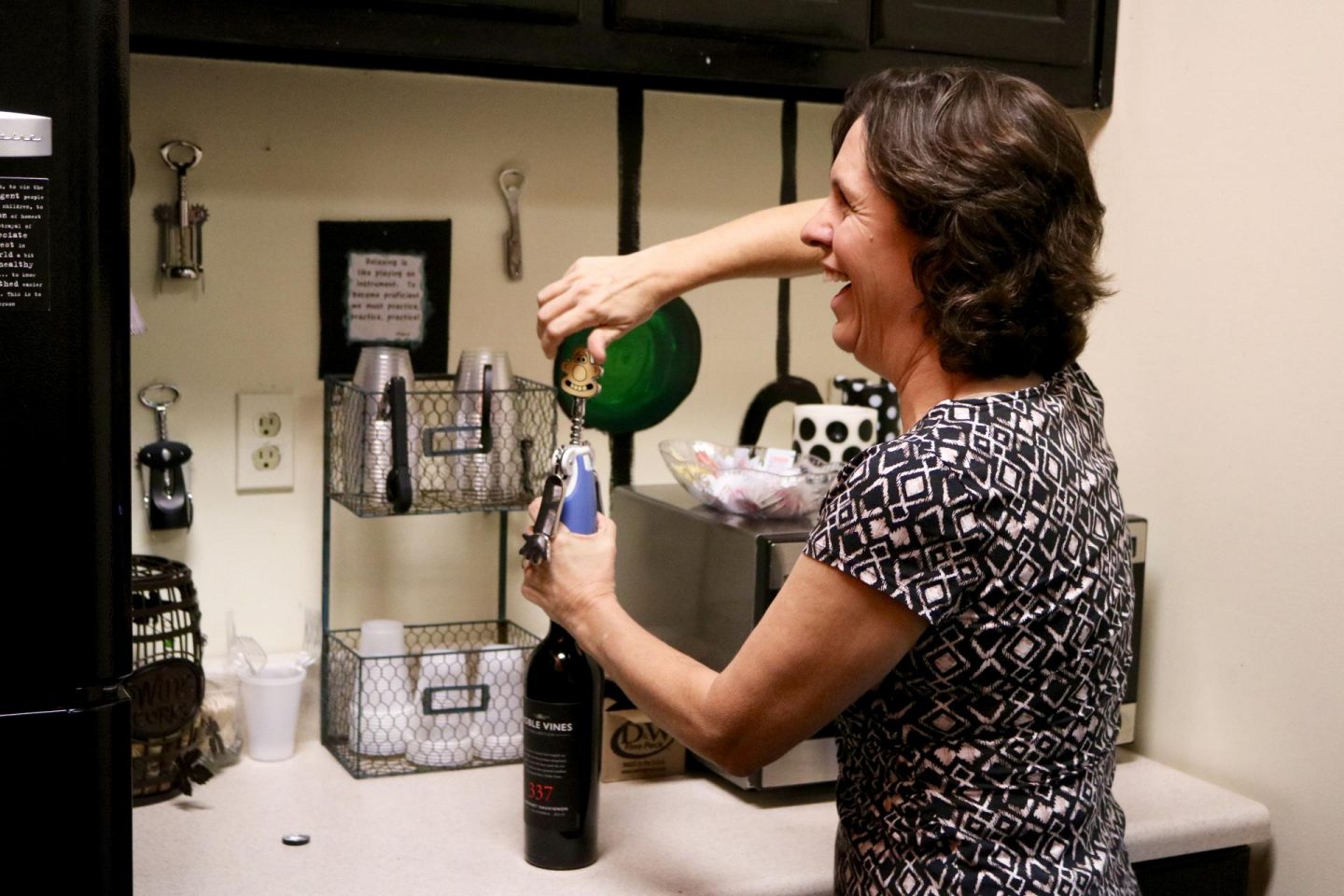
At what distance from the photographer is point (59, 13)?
930mm

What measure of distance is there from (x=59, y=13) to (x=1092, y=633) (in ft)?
2.91

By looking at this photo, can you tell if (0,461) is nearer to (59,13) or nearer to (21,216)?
(21,216)

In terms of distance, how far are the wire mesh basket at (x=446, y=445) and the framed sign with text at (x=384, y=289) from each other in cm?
9

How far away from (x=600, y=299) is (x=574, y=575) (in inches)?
12.2

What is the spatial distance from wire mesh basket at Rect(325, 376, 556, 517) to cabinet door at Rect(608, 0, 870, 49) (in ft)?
1.52

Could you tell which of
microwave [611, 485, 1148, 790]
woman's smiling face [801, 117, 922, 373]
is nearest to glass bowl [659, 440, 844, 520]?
microwave [611, 485, 1148, 790]

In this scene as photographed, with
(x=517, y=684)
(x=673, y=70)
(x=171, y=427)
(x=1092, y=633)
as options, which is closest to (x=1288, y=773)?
(x=1092, y=633)

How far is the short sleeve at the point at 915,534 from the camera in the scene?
982 mm

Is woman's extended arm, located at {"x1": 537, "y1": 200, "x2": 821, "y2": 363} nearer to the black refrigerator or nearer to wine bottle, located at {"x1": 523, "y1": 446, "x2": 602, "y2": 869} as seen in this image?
wine bottle, located at {"x1": 523, "y1": 446, "x2": 602, "y2": 869}

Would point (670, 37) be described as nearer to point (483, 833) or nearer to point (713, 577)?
point (713, 577)

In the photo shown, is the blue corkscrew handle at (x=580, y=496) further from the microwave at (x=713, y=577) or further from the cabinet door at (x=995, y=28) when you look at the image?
the cabinet door at (x=995, y=28)

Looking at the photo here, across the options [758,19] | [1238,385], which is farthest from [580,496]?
[1238,385]

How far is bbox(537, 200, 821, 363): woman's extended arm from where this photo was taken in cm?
137

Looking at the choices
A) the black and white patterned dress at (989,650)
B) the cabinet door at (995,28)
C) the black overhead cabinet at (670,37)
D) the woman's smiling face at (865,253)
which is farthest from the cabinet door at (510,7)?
the black and white patterned dress at (989,650)
